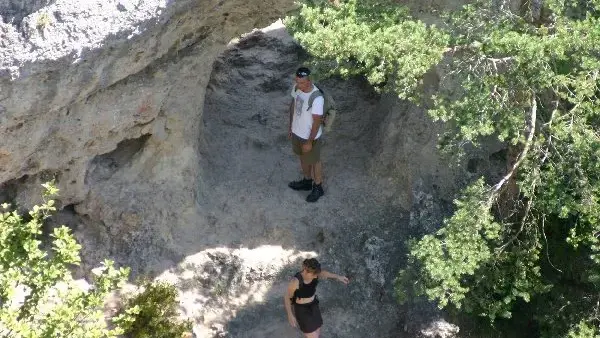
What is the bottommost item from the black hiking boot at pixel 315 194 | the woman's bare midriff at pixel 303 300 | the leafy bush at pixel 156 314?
the leafy bush at pixel 156 314

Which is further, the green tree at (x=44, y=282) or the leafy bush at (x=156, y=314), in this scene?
the leafy bush at (x=156, y=314)

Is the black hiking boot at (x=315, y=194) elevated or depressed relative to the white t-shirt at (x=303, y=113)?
depressed

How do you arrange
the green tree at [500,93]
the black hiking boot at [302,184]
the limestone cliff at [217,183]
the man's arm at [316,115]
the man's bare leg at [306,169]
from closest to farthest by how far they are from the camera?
the green tree at [500,93], the limestone cliff at [217,183], the man's arm at [316,115], the man's bare leg at [306,169], the black hiking boot at [302,184]

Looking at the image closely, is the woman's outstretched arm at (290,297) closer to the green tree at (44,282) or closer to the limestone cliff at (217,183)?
the limestone cliff at (217,183)

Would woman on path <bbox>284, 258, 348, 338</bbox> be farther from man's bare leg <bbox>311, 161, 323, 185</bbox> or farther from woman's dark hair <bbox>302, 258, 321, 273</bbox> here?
man's bare leg <bbox>311, 161, 323, 185</bbox>

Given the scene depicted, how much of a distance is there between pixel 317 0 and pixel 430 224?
3054mm

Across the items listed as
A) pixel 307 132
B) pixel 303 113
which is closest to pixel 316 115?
pixel 303 113

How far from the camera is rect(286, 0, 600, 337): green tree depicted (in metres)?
5.07

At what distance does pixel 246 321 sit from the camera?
7.54 metres

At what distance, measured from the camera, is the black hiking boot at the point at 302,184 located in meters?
8.39

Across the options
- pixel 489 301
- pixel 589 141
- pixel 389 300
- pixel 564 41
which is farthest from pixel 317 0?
pixel 389 300

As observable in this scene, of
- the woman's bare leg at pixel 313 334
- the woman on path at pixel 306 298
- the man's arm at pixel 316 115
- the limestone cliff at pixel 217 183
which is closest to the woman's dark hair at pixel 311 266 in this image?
the woman on path at pixel 306 298

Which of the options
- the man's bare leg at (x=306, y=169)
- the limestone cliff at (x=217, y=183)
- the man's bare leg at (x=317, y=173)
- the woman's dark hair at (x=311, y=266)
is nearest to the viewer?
the woman's dark hair at (x=311, y=266)

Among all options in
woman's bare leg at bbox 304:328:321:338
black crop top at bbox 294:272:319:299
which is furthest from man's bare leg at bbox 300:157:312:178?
woman's bare leg at bbox 304:328:321:338
